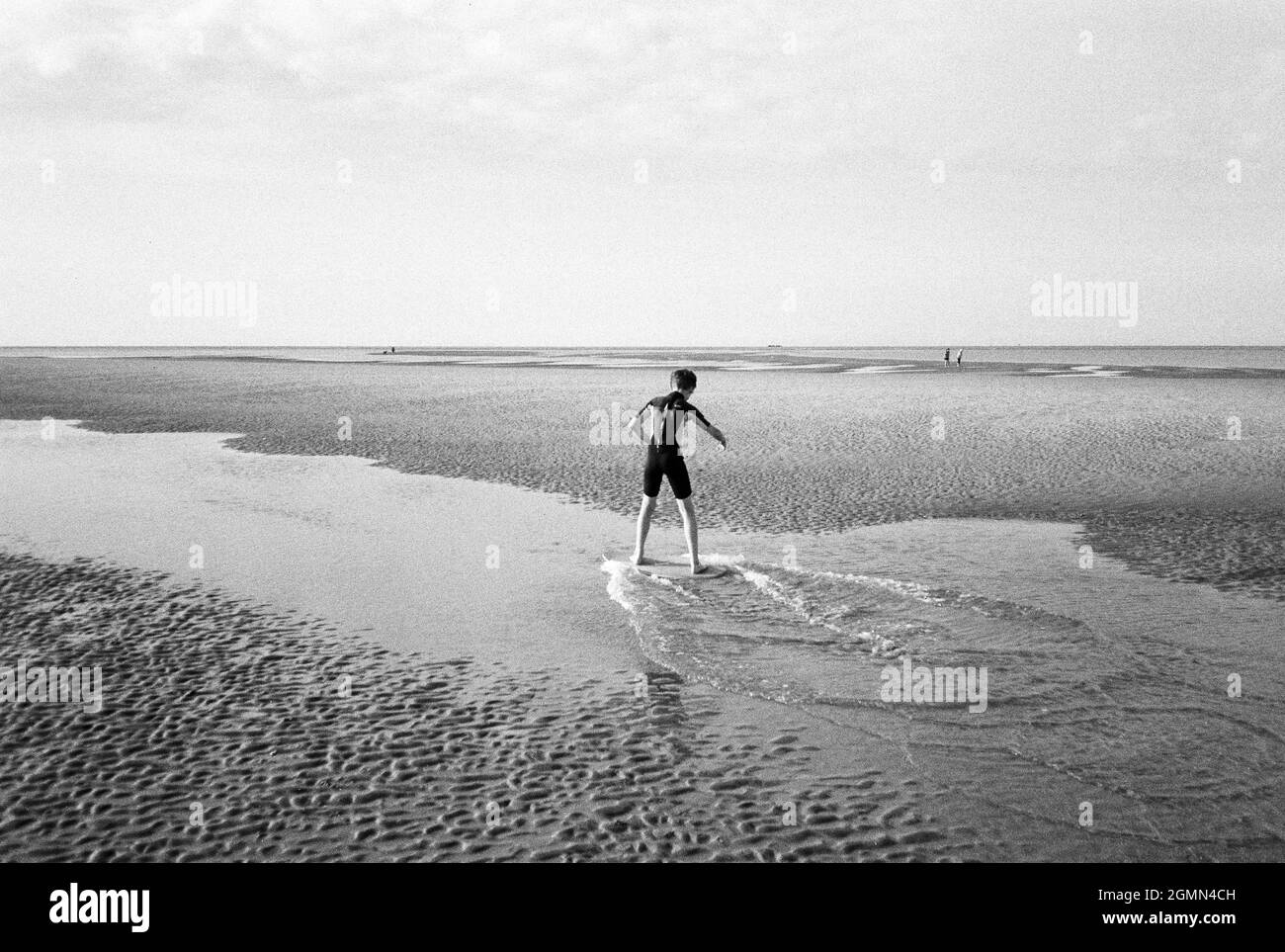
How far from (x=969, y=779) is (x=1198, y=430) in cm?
2334

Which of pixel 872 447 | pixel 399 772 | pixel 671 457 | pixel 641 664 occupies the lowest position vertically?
pixel 399 772

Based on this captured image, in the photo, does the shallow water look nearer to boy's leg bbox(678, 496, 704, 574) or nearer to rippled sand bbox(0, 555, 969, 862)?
boy's leg bbox(678, 496, 704, 574)

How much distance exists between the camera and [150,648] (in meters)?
7.58

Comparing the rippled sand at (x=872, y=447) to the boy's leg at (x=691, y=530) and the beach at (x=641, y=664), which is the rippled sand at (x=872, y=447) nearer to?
the beach at (x=641, y=664)

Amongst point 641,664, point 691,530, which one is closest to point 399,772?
point 641,664

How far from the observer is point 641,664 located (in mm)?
7227

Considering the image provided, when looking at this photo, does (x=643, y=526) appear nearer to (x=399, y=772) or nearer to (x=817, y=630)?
(x=817, y=630)

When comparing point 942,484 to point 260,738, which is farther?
point 942,484

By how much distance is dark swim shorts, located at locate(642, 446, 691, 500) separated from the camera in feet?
33.6

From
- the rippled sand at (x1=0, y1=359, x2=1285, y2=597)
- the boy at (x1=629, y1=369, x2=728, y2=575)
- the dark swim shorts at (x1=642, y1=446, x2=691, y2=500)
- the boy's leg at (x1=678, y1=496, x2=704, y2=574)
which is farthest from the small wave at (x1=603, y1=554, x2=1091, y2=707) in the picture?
the rippled sand at (x1=0, y1=359, x2=1285, y2=597)

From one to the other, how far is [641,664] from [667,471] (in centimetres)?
342

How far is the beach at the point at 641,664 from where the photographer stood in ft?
15.7
